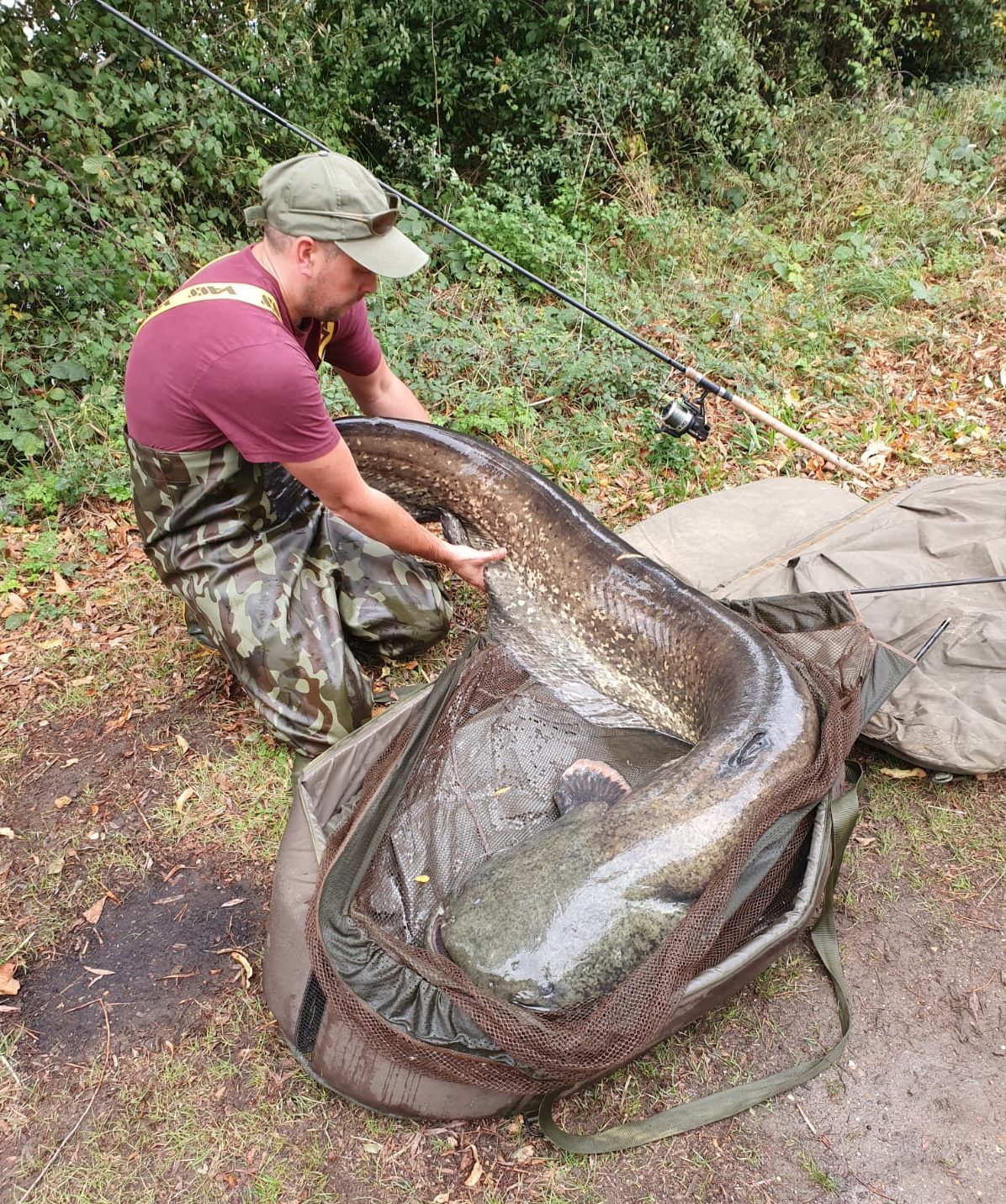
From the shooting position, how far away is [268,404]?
250 cm

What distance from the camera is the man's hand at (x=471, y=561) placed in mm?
3229

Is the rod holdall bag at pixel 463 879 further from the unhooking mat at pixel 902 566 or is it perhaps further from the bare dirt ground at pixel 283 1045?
the unhooking mat at pixel 902 566

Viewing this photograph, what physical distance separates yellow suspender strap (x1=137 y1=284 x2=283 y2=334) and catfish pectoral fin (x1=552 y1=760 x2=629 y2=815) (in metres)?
1.72

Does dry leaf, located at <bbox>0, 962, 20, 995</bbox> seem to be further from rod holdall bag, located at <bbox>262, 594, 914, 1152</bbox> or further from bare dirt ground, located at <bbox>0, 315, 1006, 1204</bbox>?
rod holdall bag, located at <bbox>262, 594, 914, 1152</bbox>

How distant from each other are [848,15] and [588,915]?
8.61 m

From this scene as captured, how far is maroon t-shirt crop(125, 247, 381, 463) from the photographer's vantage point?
2.48 m

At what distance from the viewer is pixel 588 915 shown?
81.4 inches

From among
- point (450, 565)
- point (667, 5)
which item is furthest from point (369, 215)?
point (667, 5)

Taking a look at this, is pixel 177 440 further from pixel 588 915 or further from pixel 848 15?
pixel 848 15

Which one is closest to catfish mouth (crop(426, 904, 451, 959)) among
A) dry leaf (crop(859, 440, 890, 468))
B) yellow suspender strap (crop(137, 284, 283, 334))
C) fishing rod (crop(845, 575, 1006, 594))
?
fishing rod (crop(845, 575, 1006, 594))

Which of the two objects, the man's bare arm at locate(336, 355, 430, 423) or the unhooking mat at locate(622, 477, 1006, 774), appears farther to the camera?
the man's bare arm at locate(336, 355, 430, 423)

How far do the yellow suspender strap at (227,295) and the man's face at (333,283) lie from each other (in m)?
0.15

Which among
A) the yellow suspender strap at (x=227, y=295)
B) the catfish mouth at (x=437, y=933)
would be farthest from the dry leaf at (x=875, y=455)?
the catfish mouth at (x=437, y=933)

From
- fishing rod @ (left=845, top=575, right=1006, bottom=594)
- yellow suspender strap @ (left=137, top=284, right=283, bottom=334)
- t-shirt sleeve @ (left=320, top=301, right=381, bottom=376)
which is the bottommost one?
fishing rod @ (left=845, top=575, right=1006, bottom=594)
